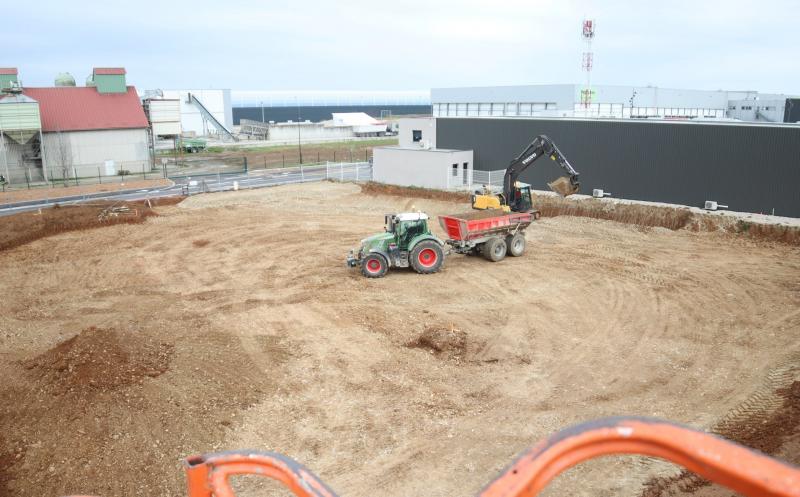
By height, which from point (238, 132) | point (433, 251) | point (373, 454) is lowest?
point (373, 454)

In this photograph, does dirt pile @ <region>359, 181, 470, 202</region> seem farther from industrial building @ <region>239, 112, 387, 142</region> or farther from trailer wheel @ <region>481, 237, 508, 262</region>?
industrial building @ <region>239, 112, 387, 142</region>

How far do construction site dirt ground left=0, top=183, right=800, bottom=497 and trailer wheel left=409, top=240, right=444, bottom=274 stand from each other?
1.67ft

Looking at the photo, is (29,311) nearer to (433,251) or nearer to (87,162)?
(433,251)

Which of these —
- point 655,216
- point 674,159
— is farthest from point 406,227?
point 674,159

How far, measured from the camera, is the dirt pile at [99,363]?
1268 centimetres

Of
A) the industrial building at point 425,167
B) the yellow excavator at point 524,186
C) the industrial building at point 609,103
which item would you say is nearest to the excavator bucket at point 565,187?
the yellow excavator at point 524,186

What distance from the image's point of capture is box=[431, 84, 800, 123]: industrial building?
57.8m

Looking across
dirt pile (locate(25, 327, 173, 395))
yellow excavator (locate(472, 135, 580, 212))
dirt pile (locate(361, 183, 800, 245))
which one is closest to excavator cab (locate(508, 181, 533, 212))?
yellow excavator (locate(472, 135, 580, 212))

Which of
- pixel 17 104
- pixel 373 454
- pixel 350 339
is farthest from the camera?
pixel 17 104

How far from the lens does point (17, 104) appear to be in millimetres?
42281

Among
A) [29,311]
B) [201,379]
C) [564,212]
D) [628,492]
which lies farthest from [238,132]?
[628,492]

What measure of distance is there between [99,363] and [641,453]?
43.0 ft

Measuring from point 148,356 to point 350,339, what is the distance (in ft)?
16.1

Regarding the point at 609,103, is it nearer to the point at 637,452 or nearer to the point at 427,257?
the point at 427,257
